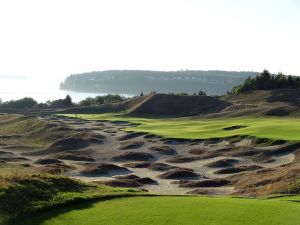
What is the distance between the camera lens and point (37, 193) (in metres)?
22.6

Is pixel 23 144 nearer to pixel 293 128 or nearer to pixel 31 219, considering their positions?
pixel 293 128

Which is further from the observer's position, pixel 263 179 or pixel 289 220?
pixel 263 179

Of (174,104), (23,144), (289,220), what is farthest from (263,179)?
(174,104)

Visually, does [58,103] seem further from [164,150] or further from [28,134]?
[164,150]

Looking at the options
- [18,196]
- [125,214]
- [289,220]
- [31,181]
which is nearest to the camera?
[289,220]

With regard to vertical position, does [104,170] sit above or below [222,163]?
below

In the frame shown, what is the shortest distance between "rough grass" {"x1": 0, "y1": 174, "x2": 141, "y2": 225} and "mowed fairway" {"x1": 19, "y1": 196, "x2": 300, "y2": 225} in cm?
67

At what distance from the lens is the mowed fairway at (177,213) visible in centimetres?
1864

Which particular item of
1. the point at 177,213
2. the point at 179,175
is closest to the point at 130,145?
the point at 179,175

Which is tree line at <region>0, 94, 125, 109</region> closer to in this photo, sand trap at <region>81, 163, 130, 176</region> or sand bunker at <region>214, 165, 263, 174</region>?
Result: sand trap at <region>81, 163, 130, 176</region>

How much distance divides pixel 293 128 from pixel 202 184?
27.1 m

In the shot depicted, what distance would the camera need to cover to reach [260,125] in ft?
237

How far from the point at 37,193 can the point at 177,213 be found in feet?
22.4

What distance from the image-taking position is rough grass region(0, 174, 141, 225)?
20.6 meters
